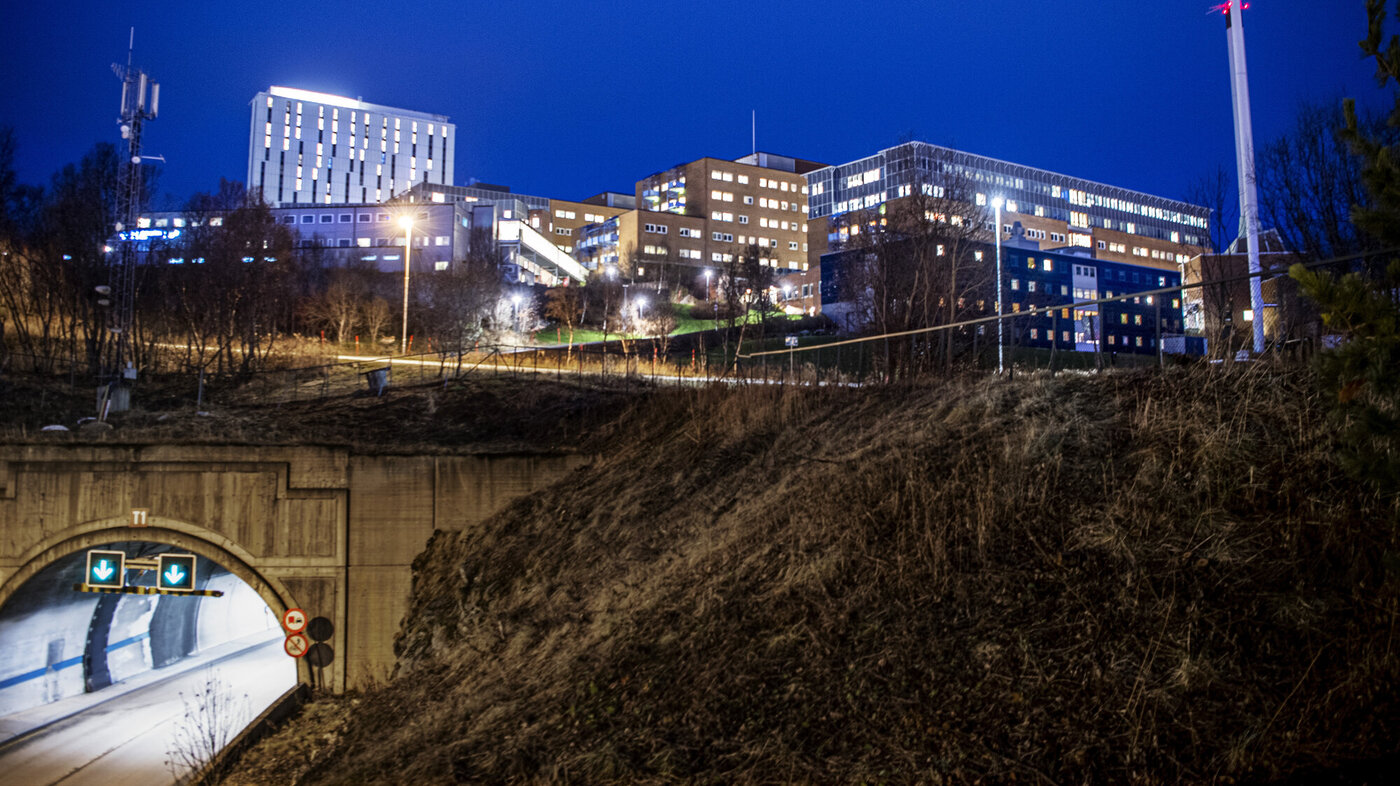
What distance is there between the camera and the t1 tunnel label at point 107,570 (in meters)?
20.5

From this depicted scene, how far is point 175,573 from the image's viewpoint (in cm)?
2127

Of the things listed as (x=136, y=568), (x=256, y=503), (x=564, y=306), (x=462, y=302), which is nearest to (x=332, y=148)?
(x=564, y=306)

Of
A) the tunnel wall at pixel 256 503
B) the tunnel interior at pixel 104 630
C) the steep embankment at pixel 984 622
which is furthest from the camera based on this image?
the tunnel interior at pixel 104 630

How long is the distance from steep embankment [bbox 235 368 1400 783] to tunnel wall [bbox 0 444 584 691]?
24.0ft

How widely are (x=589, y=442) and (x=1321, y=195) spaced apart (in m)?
20.3

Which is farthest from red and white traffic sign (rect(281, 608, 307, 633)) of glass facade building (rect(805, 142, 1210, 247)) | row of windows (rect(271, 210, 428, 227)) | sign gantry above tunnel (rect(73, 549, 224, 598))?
glass facade building (rect(805, 142, 1210, 247))

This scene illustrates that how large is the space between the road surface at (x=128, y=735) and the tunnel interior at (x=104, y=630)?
128 cm

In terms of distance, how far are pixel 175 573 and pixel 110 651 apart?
40.1ft

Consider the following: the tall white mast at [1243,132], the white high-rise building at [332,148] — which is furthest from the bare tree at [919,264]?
the white high-rise building at [332,148]

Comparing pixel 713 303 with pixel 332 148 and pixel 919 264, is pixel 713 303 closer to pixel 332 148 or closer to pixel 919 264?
pixel 919 264

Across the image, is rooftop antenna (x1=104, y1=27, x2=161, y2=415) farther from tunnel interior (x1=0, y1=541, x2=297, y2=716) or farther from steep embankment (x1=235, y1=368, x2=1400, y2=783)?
steep embankment (x1=235, y1=368, x2=1400, y2=783)

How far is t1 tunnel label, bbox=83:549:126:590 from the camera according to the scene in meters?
20.5

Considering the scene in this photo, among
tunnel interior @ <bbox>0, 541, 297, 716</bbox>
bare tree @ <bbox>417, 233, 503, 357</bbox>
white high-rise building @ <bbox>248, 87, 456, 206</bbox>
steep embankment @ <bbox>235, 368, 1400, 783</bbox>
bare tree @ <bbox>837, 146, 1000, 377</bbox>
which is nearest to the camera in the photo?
steep embankment @ <bbox>235, 368, 1400, 783</bbox>

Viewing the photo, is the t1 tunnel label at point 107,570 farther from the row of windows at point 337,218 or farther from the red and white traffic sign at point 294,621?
the row of windows at point 337,218
